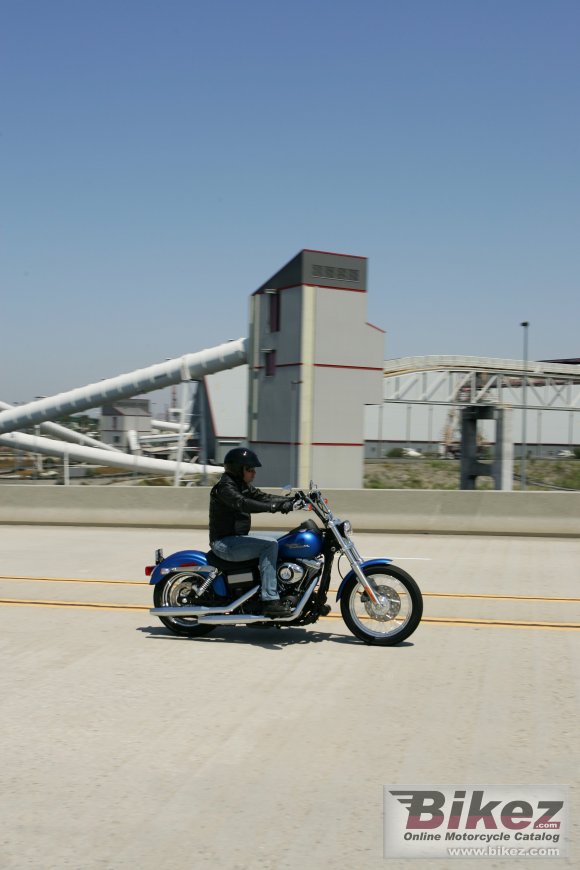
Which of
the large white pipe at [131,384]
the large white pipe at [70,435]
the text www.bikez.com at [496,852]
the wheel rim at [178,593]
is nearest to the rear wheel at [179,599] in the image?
the wheel rim at [178,593]

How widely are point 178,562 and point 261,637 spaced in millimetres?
1077

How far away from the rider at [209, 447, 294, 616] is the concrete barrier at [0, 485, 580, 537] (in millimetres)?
9267

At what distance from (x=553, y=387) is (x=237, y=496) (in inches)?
2518

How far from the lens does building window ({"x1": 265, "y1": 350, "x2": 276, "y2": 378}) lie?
129 ft

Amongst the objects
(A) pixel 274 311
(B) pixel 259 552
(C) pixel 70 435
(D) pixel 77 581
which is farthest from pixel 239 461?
(C) pixel 70 435

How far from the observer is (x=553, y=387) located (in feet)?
226

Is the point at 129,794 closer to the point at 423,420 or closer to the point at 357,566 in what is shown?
the point at 357,566

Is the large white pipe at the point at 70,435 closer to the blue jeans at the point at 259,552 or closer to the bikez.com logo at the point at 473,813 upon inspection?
the blue jeans at the point at 259,552

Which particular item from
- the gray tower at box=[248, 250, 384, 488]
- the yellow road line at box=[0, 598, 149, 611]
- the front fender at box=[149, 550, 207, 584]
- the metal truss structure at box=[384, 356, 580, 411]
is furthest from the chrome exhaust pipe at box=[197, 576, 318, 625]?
the metal truss structure at box=[384, 356, 580, 411]

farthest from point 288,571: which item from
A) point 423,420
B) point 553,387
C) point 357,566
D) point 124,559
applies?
point 423,420

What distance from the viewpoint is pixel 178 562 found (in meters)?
8.79

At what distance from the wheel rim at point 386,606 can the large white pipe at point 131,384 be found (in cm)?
3510

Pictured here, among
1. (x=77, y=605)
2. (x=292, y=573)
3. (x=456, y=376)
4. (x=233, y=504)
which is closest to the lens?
(x=292, y=573)

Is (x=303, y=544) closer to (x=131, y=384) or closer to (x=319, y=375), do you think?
(x=319, y=375)
